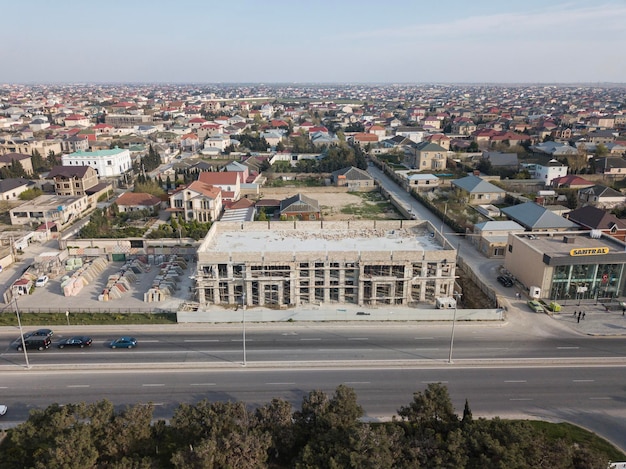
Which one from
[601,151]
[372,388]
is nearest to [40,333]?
[372,388]

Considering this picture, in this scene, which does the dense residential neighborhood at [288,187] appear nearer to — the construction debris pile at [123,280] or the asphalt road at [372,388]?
the construction debris pile at [123,280]

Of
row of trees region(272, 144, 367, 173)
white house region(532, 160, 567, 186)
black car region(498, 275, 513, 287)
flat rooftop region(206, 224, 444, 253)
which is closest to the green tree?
white house region(532, 160, 567, 186)

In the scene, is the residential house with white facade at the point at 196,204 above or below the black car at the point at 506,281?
above

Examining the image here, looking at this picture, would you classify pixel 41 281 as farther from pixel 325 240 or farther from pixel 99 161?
pixel 99 161

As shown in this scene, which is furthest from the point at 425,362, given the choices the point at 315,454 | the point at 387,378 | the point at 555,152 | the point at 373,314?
the point at 555,152

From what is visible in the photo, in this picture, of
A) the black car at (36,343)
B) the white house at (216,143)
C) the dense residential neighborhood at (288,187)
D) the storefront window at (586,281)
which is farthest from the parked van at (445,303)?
the white house at (216,143)
